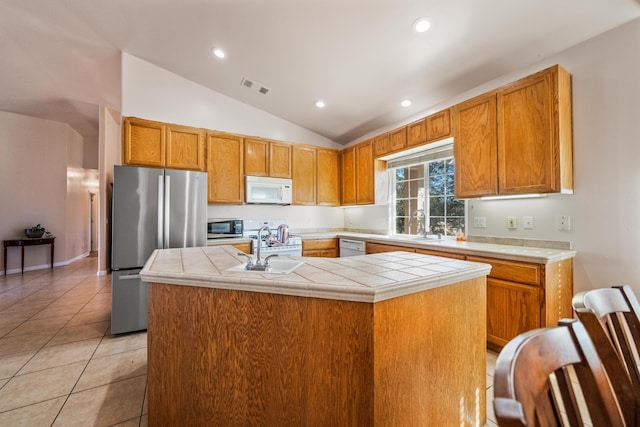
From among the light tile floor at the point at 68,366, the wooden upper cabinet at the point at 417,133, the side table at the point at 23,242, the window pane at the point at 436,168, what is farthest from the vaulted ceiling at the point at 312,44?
the side table at the point at 23,242

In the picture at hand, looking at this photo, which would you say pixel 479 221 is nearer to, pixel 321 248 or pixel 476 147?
pixel 476 147

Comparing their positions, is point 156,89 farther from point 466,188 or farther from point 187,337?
point 466,188

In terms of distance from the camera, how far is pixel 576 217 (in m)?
2.26

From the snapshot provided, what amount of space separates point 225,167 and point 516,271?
3557mm

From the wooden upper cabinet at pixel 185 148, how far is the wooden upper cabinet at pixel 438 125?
2.95 metres

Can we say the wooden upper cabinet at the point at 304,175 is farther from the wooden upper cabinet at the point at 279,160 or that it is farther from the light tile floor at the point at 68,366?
the light tile floor at the point at 68,366

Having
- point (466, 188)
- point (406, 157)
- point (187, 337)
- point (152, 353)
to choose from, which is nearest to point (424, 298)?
point (187, 337)

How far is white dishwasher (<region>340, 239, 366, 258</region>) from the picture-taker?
3.87 meters

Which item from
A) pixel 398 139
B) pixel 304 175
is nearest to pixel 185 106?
pixel 304 175

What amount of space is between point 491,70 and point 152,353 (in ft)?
11.8

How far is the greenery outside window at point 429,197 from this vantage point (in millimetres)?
3277

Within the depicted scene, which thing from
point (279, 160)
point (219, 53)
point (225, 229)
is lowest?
point (225, 229)

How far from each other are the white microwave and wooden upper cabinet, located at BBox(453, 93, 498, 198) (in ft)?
7.97

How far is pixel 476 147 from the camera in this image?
2682mm
